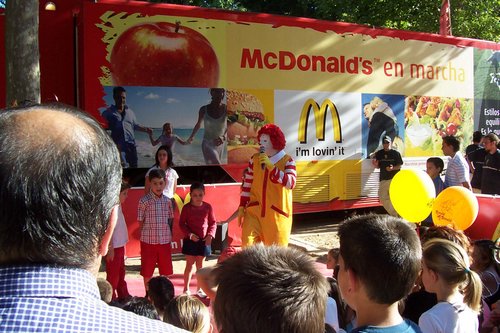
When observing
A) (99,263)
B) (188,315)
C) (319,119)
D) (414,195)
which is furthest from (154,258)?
(99,263)

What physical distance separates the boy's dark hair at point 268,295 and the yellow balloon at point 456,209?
14.1ft

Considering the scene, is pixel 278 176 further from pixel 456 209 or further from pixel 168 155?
pixel 168 155

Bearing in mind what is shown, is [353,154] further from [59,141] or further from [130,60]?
[59,141]

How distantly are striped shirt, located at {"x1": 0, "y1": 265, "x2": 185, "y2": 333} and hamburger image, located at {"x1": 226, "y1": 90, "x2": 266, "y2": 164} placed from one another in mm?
7575

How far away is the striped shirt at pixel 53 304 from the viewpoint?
1.07 m

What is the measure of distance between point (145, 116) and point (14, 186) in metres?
7.05

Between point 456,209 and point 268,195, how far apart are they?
1.88 m

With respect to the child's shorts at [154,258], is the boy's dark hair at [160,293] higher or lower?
higher

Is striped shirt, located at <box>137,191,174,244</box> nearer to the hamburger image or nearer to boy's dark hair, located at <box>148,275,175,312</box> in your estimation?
boy's dark hair, located at <box>148,275,175,312</box>

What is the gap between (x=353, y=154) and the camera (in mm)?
10164

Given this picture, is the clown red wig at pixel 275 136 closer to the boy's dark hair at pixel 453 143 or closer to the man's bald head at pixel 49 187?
the boy's dark hair at pixel 453 143

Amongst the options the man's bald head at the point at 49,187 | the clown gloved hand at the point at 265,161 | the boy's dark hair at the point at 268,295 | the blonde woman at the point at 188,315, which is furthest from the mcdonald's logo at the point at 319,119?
the man's bald head at the point at 49,187

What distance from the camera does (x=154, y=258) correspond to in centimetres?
628

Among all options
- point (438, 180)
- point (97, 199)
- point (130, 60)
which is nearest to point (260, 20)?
point (130, 60)
